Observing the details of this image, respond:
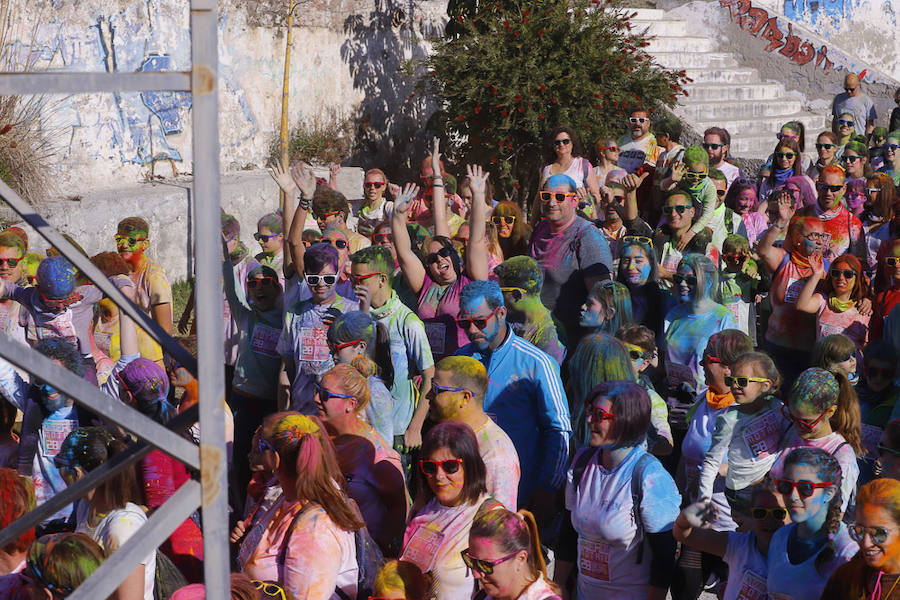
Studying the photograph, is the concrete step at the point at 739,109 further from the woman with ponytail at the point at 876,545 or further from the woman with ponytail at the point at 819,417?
the woman with ponytail at the point at 876,545

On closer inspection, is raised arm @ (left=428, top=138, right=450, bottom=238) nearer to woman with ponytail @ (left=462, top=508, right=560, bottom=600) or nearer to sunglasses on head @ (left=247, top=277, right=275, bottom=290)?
sunglasses on head @ (left=247, top=277, right=275, bottom=290)

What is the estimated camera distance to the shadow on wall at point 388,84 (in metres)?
14.3

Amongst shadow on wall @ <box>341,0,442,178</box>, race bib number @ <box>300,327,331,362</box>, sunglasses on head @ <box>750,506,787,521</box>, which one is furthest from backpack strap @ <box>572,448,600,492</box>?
shadow on wall @ <box>341,0,442,178</box>

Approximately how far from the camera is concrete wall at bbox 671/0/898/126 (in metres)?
16.2

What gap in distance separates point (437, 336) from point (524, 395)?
3.48 feet

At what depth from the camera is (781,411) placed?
4605 millimetres

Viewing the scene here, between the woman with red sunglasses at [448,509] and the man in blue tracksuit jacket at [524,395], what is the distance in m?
0.97

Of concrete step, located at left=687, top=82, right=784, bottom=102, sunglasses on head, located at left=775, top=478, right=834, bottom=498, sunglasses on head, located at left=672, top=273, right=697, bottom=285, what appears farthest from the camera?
concrete step, located at left=687, top=82, right=784, bottom=102

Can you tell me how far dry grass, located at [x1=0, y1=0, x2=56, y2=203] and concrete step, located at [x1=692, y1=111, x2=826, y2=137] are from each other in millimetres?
8415

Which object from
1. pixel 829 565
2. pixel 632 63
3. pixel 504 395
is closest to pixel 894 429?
pixel 829 565

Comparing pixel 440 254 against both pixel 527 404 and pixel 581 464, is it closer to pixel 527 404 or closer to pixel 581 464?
pixel 527 404

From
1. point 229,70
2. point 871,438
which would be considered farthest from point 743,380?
point 229,70

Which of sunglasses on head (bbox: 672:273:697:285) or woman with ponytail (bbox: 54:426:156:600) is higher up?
sunglasses on head (bbox: 672:273:697:285)

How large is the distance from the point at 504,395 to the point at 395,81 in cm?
1049
